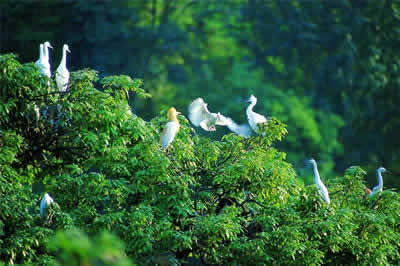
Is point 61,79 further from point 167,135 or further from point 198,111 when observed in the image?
point 198,111

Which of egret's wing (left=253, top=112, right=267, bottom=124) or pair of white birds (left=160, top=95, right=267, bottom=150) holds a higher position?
egret's wing (left=253, top=112, right=267, bottom=124)

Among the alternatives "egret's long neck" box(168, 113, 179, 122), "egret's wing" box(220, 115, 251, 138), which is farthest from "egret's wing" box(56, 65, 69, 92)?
"egret's wing" box(220, 115, 251, 138)

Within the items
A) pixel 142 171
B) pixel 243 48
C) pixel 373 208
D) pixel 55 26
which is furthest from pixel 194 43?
pixel 142 171

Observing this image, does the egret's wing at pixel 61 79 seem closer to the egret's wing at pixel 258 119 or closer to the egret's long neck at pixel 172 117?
the egret's long neck at pixel 172 117

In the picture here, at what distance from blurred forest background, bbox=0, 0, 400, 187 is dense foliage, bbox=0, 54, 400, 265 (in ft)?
32.0

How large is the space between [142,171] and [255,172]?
0.80 metres

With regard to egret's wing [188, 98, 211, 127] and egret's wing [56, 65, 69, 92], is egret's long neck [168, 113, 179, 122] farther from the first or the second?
egret's wing [56, 65, 69, 92]

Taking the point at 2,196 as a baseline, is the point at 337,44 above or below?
below

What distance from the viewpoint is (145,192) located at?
542cm

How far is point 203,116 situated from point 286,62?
1032cm

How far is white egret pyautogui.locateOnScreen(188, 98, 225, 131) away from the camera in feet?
21.7

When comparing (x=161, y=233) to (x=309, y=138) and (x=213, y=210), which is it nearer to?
(x=213, y=210)

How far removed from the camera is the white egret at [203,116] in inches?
261

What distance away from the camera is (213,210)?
19.5 feet
